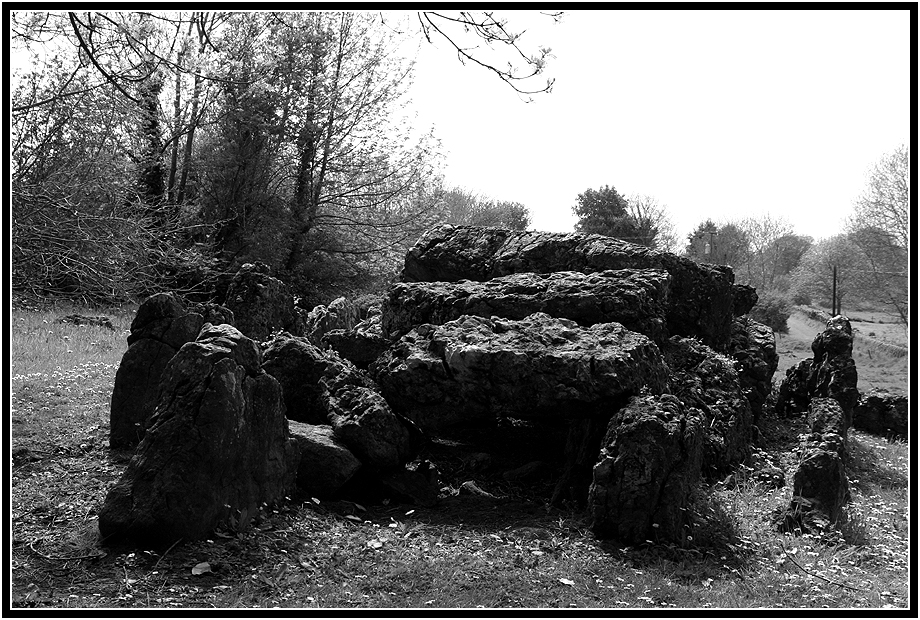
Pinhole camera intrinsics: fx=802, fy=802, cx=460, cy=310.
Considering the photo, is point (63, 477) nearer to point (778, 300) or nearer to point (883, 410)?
point (883, 410)

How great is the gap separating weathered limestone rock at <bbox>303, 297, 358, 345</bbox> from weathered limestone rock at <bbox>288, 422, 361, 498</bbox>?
18.4ft

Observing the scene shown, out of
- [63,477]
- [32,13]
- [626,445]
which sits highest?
[32,13]

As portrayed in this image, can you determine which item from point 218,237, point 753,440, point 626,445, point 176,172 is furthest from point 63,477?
point 176,172

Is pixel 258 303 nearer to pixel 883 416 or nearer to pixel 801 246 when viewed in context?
pixel 883 416

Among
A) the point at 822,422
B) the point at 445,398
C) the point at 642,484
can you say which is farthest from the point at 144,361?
the point at 822,422

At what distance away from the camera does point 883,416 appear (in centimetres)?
1449

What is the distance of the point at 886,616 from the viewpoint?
5.03 m

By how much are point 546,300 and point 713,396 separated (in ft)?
8.25

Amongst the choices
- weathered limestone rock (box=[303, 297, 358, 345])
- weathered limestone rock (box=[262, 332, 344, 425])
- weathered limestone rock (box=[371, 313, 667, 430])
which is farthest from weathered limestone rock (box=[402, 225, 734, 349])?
weathered limestone rock (box=[262, 332, 344, 425])

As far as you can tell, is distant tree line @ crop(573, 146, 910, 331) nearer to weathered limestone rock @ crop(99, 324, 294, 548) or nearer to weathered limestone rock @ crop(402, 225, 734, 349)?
weathered limestone rock @ crop(402, 225, 734, 349)

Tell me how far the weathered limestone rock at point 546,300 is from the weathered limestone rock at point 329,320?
12.1 feet

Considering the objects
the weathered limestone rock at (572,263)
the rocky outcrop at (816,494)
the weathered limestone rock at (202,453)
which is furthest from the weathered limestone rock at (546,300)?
the weathered limestone rock at (202,453)

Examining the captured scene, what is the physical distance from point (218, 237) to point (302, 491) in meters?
18.2

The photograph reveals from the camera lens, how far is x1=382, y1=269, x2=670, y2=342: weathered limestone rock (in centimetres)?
804
